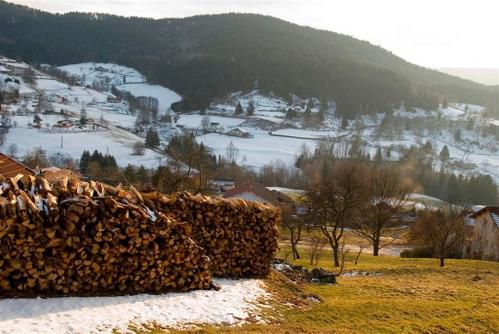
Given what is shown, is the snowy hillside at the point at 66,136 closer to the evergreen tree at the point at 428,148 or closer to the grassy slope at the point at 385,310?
the grassy slope at the point at 385,310

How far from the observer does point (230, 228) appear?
13789 millimetres

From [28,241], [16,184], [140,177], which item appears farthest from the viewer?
[140,177]

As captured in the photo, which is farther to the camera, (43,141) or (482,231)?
(43,141)

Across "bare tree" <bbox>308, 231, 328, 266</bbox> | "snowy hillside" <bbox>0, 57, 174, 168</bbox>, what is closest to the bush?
"bare tree" <bbox>308, 231, 328, 266</bbox>

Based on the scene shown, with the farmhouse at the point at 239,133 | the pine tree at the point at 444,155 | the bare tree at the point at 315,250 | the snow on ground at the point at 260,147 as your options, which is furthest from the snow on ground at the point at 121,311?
the pine tree at the point at 444,155

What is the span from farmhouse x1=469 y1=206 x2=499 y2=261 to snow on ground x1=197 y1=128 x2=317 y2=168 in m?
111

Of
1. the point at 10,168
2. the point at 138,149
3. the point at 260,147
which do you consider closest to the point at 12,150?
the point at 138,149

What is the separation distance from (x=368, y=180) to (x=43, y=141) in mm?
122489

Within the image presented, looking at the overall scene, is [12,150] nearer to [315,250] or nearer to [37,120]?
[37,120]

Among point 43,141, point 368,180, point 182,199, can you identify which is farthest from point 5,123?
point 182,199

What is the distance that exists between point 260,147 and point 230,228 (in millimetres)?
164828

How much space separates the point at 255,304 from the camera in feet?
37.6

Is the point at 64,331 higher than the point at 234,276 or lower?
higher

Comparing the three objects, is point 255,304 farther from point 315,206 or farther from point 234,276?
point 315,206
